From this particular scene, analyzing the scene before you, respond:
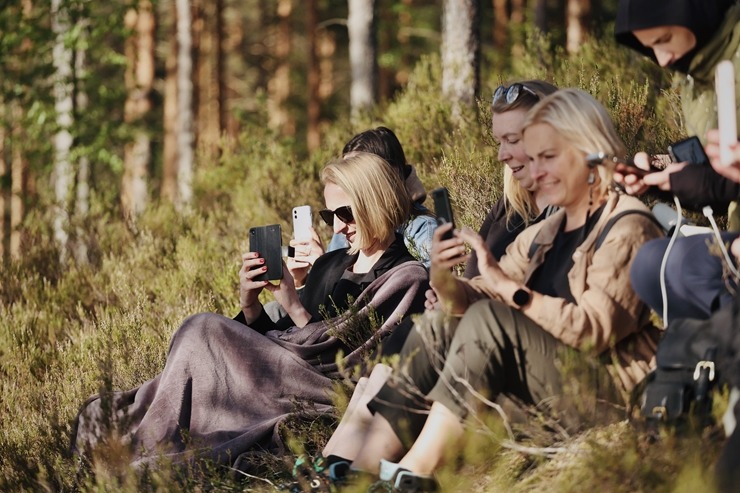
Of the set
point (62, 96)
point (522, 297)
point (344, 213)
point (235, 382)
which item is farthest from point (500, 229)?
point (62, 96)

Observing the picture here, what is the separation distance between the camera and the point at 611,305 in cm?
367

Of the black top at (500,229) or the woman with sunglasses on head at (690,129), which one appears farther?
the black top at (500,229)

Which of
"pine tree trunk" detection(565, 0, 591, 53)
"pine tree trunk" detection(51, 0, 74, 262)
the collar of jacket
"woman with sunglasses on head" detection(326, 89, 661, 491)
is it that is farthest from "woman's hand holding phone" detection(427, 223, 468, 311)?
"pine tree trunk" detection(565, 0, 591, 53)

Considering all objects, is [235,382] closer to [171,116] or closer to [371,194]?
[371,194]

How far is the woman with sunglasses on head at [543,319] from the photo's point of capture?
3635 millimetres

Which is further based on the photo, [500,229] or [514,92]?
[500,229]

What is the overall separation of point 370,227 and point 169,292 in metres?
2.80

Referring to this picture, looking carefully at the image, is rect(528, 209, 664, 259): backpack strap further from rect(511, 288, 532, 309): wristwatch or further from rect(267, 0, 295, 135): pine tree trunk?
rect(267, 0, 295, 135): pine tree trunk

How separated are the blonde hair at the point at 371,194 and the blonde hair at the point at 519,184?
61cm

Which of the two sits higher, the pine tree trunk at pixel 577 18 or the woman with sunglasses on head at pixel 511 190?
the pine tree trunk at pixel 577 18

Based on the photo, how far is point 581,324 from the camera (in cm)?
361

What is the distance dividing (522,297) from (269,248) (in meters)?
1.93

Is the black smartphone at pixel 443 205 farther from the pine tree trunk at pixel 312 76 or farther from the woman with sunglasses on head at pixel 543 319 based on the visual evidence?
the pine tree trunk at pixel 312 76

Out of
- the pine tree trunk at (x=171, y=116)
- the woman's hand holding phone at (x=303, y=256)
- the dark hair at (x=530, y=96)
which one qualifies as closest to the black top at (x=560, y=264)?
the dark hair at (x=530, y=96)
